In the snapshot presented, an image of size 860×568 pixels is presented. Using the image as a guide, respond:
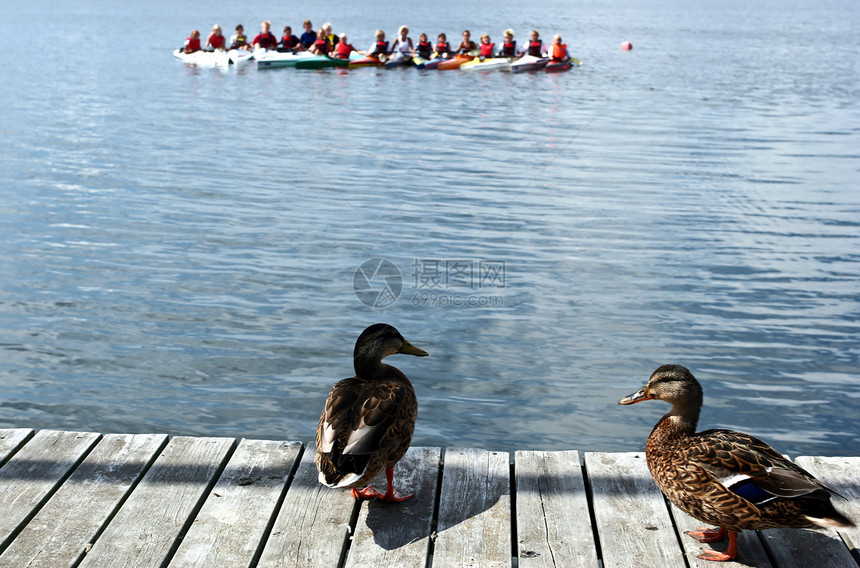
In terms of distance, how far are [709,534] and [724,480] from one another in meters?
0.28

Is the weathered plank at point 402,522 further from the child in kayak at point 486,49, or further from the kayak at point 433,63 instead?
the child in kayak at point 486,49

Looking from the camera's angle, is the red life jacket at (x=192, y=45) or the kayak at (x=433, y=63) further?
the red life jacket at (x=192, y=45)

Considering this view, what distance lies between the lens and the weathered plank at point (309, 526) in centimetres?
300

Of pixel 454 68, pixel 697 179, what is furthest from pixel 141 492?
pixel 454 68

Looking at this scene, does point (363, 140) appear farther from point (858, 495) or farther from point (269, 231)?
point (858, 495)

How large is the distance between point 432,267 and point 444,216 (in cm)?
187

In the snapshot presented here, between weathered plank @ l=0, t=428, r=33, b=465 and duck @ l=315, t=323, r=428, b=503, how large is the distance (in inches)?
53.3

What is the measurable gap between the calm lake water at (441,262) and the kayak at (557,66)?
7.52 metres

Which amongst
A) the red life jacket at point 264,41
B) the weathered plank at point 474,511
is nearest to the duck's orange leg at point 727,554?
the weathered plank at point 474,511

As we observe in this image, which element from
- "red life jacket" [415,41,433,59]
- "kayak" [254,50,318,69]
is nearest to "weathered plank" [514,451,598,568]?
"kayak" [254,50,318,69]

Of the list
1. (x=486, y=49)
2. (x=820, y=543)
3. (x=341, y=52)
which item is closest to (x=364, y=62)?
(x=341, y=52)

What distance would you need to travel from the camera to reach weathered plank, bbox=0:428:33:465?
3.63 m

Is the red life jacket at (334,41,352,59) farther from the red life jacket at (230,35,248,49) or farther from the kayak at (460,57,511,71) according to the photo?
the kayak at (460,57,511,71)

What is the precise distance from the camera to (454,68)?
2762 cm
